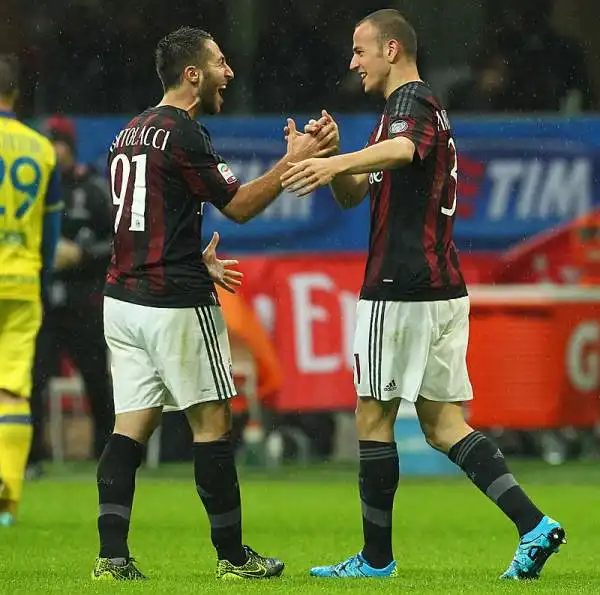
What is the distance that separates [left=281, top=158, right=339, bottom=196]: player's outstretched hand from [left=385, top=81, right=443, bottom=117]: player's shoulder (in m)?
0.54

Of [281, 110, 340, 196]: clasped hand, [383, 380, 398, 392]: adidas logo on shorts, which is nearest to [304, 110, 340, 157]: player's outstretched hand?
[281, 110, 340, 196]: clasped hand

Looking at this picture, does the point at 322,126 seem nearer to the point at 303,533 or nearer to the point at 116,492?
the point at 116,492

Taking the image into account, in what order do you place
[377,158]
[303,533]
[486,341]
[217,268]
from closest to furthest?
[377,158] → [217,268] → [303,533] → [486,341]

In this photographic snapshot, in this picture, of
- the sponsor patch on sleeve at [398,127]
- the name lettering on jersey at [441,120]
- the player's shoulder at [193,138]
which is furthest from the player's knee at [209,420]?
the name lettering on jersey at [441,120]

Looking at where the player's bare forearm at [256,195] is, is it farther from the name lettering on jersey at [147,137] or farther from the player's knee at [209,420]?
the player's knee at [209,420]

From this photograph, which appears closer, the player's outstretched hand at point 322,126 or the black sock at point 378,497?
the player's outstretched hand at point 322,126

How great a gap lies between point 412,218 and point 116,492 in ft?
5.01

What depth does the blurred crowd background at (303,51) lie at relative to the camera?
14.7 m

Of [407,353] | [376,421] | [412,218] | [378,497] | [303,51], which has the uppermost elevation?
[303,51]

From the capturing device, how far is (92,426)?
46.3 ft

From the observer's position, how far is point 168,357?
6.97m

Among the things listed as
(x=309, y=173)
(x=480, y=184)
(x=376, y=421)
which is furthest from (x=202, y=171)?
(x=480, y=184)

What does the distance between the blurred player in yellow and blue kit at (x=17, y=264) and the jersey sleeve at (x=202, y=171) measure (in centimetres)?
Answer: 258

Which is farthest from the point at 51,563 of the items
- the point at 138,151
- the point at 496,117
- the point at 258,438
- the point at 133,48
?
the point at 133,48
